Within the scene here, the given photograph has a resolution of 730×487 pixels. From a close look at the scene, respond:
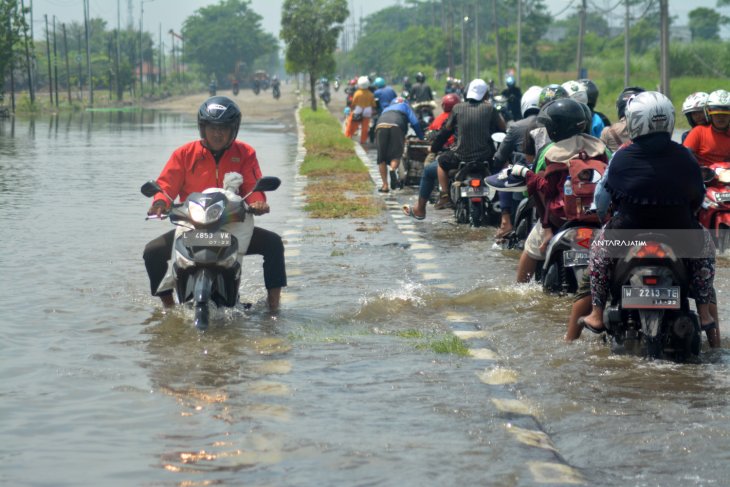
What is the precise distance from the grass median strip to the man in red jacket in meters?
6.99

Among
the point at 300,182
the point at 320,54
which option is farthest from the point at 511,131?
the point at 320,54

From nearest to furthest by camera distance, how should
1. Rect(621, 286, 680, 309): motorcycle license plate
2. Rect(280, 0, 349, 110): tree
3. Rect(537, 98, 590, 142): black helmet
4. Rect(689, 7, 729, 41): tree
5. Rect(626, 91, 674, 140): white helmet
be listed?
1. Rect(621, 286, 680, 309): motorcycle license plate
2. Rect(626, 91, 674, 140): white helmet
3. Rect(537, 98, 590, 142): black helmet
4. Rect(280, 0, 349, 110): tree
5. Rect(689, 7, 729, 41): tree

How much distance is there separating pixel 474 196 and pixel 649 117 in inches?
294

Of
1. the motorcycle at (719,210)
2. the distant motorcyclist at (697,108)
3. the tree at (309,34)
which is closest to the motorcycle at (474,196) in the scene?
the distant motorcyclist at (697,108)

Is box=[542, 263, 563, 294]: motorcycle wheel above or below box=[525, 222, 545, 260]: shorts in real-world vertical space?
below

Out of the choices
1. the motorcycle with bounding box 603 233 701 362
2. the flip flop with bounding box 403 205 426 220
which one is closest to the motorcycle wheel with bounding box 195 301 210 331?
the motorcycle with bounding box 603 233 701 362

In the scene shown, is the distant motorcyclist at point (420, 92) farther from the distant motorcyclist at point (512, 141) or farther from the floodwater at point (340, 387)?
the floodwater at point (340, 387)

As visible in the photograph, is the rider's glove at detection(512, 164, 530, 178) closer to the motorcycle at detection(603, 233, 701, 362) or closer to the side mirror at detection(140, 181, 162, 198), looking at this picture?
the motorcycle at detection(603, 233, 701, 362)

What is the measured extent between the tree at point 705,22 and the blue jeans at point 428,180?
11431cm

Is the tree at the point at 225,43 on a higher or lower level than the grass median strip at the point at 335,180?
higher

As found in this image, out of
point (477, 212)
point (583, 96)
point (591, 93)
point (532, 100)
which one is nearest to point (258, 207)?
point (583, 96)

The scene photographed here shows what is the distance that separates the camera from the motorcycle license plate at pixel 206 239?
8.04 meters

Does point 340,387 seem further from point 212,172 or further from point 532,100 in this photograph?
point 532,100

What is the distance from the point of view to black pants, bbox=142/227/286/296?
8.66 meters
